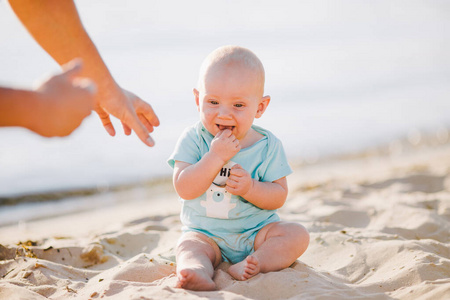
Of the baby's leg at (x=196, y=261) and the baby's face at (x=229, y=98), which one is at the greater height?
the baby's face at (x=229, y=98)

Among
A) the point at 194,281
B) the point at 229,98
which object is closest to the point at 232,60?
the point at 229,98

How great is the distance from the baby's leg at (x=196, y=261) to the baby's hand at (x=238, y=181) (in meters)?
0.37

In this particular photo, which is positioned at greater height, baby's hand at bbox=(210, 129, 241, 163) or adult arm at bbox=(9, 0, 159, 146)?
adult arm at bbox=(9, 0, 159, 146)

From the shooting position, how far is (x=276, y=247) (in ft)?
8.86

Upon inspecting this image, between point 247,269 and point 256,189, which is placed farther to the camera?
point 256,189

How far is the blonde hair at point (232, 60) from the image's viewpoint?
8.98 feet

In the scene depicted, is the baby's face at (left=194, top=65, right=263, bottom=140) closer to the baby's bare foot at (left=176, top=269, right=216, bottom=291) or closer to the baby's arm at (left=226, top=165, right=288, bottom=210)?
the baby's arm at (left=226, top=165, right=288, bottom=210)

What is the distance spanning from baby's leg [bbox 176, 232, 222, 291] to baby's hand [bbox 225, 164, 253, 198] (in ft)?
1.22

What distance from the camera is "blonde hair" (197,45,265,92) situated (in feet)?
8.98

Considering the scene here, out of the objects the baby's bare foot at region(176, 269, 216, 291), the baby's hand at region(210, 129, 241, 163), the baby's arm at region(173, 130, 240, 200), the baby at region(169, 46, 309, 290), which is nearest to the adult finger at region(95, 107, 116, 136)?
the baby at region(169, 46, 309, 290)

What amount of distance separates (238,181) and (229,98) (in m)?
0.50

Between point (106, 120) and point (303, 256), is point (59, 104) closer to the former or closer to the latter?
point (106, 120)

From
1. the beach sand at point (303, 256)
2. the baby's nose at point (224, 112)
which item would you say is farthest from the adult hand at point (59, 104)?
the baby's nose at point (224, 112)

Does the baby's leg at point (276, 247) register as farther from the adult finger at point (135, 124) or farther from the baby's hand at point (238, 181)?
A: the adult finger at point (135, 124)
